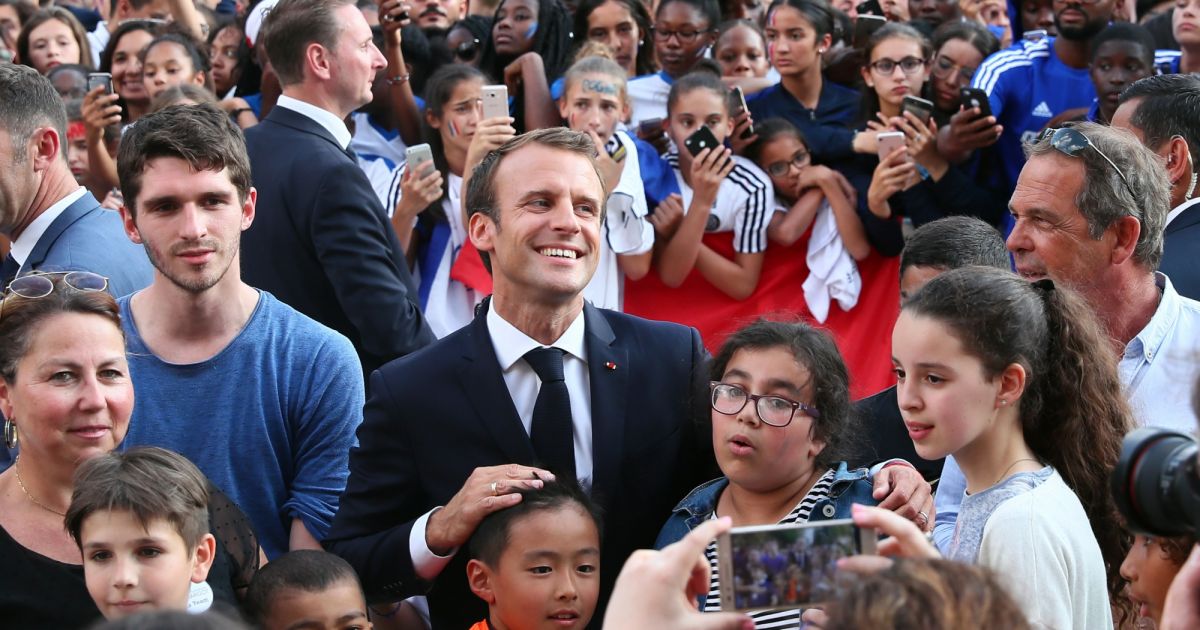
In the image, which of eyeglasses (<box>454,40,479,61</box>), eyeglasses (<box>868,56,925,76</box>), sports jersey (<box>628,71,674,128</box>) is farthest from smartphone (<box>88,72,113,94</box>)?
eyeglasses (<box>868,56,925,76</box>)

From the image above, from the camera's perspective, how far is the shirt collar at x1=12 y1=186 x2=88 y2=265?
4.41 m

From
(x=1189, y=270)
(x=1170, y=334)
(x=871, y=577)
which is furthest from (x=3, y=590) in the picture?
(x=1189, y=270)

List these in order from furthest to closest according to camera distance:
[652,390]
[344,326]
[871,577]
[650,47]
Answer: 1. [650,47]
2. [344,326]
3. [652,390]
4. [871,577]

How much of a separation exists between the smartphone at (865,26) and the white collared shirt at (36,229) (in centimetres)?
422

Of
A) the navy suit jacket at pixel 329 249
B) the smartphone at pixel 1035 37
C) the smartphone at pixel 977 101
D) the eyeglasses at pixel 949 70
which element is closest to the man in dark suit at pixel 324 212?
the navy suit jacket at pixel 329 249

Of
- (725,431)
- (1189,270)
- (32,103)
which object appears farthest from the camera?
(32,103)

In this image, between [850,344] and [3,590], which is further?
[850,344]

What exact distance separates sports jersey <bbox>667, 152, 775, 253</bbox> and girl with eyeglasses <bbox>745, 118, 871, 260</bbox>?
8cm

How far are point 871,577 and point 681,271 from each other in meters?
4.54

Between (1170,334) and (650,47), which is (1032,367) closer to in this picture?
(1170,334)

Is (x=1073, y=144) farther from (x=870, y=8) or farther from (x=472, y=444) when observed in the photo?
(x=870, y=8)

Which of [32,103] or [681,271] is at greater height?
[32,103]

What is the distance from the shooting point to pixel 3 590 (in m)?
3.20

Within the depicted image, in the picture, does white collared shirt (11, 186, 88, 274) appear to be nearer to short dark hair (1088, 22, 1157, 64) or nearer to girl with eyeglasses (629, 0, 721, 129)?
girl with eyeglasses (629, 0, 721, 129)
